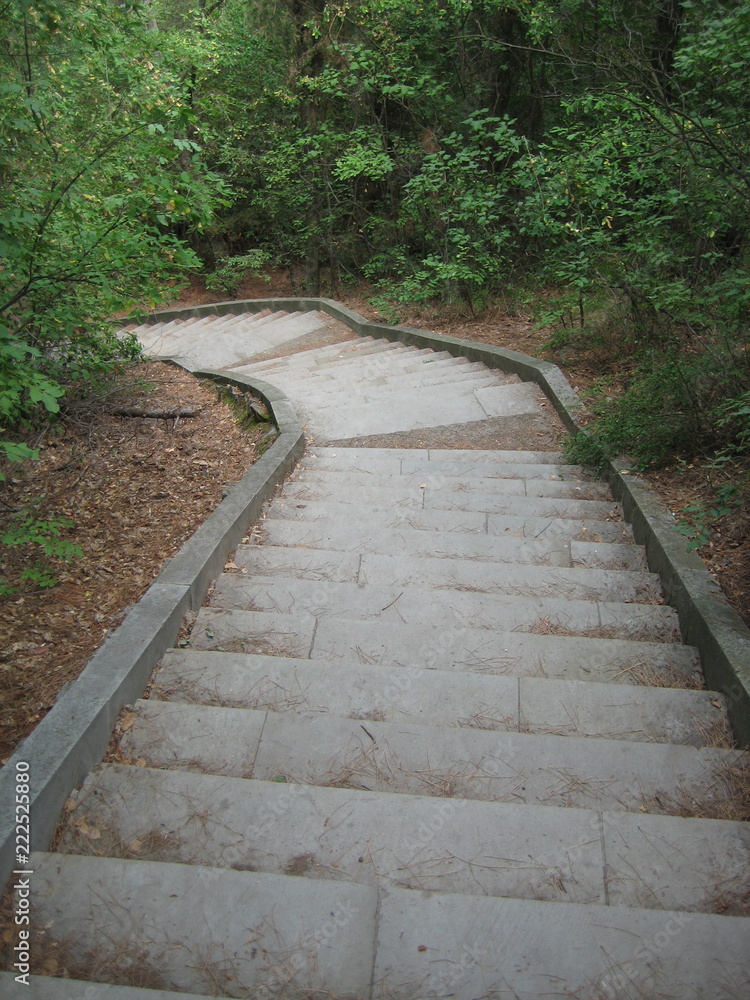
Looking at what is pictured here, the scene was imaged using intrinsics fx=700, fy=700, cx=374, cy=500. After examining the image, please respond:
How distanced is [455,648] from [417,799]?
107 centimetres

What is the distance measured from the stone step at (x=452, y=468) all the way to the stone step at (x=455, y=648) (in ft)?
7.51

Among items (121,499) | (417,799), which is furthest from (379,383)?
(417,799)

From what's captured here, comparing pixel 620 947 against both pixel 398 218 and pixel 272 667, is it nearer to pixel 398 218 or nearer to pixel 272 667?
pixel 272 667

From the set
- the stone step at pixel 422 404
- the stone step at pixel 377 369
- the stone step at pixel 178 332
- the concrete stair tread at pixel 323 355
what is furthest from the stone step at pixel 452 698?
the stone step at pixel 178 332

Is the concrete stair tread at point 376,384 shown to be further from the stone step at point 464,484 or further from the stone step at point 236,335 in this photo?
the stone step at point 236,335

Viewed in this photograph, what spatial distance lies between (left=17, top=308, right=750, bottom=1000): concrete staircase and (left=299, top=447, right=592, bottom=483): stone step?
132 cm

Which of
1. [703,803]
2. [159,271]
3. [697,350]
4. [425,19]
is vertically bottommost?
[703,803]

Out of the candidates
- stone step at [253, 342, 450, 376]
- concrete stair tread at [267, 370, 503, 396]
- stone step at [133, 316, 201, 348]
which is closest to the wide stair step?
concrete stair tread at [267, 370, 503, 396]

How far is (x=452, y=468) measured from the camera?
18.8 feet

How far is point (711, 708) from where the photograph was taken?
2.82 meters

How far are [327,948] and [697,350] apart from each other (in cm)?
530

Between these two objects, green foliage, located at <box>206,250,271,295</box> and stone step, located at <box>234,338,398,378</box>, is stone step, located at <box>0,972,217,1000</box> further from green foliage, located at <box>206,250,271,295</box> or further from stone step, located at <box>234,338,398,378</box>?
green foliage, located at <box>206,250,271,295</box>

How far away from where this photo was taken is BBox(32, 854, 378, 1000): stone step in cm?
180

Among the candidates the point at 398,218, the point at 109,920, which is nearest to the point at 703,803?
the point at 109,920
